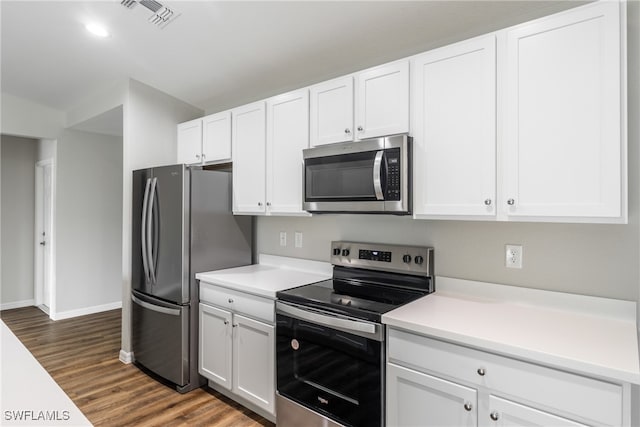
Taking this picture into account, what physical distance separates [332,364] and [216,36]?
7.45 feet

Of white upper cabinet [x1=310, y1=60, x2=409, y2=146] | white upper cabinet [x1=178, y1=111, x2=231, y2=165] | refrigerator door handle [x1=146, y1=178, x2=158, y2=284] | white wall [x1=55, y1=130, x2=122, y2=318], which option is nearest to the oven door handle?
white upper cabinet [x1=310, y1=60, x2=409, y2=146]

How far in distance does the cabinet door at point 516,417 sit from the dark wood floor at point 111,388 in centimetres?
149

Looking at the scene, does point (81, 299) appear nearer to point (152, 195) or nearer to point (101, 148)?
point (101, 148)

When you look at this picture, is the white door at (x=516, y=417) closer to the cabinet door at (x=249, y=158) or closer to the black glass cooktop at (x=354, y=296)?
the black glass cooktop at (x=354, y=296)

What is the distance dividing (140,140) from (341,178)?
2.20 metres

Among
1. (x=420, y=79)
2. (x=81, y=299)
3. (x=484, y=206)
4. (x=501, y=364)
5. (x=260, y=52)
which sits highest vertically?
(x=260, y=52)

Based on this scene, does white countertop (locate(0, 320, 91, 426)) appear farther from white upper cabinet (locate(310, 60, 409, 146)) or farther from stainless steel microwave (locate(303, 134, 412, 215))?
white upper cabinet (locate(310, 60, 409, 146))

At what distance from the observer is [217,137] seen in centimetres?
310

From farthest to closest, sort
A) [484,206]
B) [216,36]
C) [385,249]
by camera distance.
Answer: [216,36] < [385,249] < [484,206]

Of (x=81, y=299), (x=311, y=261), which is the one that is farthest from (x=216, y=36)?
(x=81, y=299)

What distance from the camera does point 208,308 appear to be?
2732 millimetres

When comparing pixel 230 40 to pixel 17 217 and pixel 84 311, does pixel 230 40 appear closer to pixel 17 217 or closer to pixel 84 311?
pixel 84 311

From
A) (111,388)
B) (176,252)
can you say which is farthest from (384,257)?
(111,388)

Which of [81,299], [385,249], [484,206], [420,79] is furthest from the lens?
[81,299]
